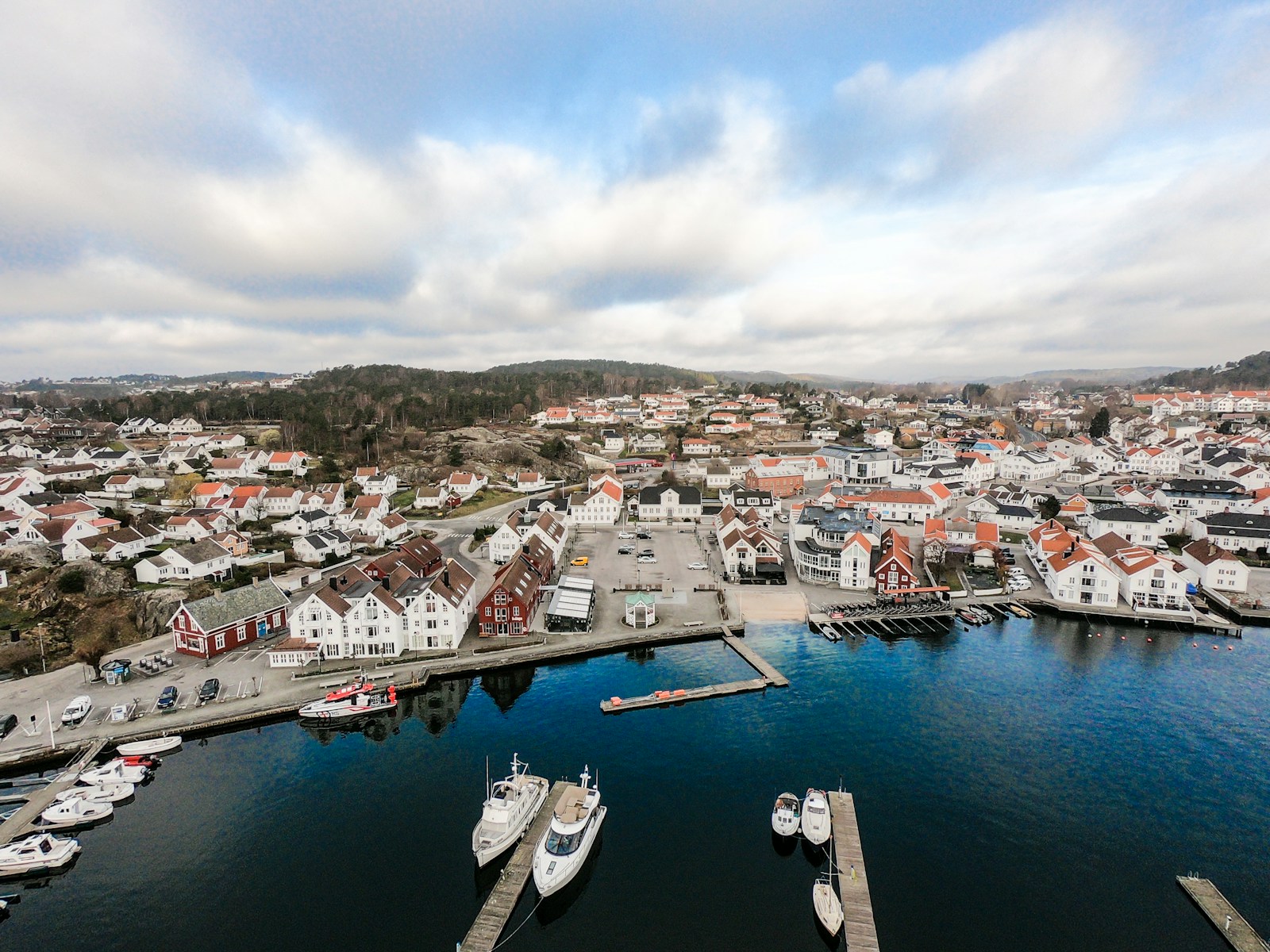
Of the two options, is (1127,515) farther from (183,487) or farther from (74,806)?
(183,487)

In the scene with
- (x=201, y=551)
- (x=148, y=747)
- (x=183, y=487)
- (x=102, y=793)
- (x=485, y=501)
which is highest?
(x=183, y=487)

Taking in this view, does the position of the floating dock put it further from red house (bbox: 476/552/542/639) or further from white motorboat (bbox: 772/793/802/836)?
red house (bbox: 476/552/542/639)

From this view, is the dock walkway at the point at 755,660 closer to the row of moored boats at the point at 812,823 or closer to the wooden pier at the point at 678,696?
the wooden pier at the point at 678,696

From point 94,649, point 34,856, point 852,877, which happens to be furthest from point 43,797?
point 852,877

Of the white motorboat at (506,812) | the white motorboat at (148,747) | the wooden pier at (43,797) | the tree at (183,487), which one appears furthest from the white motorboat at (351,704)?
the tree at (183,487)

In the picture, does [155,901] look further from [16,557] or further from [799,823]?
[16,557]

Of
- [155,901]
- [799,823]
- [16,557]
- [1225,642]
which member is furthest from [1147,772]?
[16,557]

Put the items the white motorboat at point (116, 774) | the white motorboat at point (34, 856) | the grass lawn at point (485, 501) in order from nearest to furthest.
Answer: the white motorboat at point (34, 856) < the white motorboat at point (116, 774) < the grass lawn at point (485, 501)
